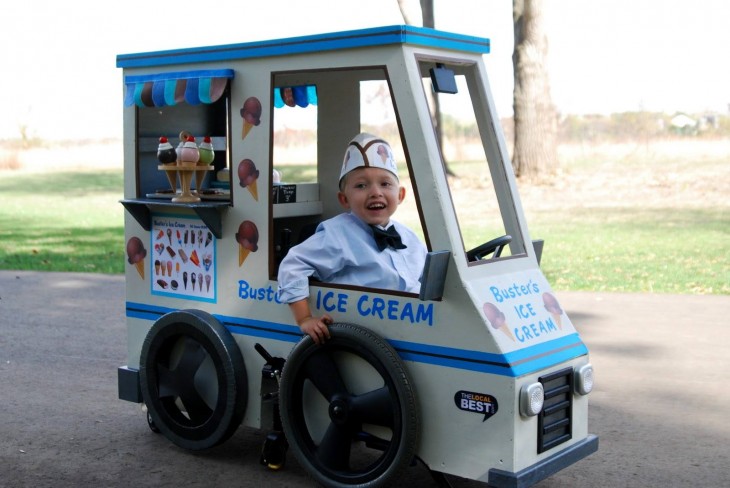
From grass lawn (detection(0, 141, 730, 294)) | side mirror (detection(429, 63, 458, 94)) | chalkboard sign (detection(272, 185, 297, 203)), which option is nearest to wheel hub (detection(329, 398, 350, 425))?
chalkboard sign (detection(272, 185, 297, 203))

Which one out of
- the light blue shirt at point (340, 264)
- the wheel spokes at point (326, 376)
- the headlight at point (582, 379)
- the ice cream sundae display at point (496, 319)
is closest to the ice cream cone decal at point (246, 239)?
the light blue shirt at point (340, 264)

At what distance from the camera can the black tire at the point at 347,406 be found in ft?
13.4

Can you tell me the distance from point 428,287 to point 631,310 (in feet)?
16.8

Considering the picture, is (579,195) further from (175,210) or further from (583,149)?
(175,210)

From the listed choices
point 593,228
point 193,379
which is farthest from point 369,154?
point 593,228

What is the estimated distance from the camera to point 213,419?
15.8 ft

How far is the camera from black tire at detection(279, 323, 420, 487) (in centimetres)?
410

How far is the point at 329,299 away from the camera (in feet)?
14.4

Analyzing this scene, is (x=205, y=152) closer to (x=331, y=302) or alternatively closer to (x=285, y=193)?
(x=285, y=193)

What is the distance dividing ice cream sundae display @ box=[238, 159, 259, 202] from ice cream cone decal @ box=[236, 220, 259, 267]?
0.45 feet

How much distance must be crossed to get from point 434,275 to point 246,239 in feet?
3.55

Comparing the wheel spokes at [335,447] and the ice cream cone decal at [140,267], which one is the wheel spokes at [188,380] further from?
the wheel spokes at [335,447]

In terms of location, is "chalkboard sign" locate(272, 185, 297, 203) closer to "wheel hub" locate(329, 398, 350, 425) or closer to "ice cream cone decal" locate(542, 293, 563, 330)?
"wheel hub" locate(329, 398, 350, 425)

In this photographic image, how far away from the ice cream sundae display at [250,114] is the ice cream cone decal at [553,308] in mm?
1501
